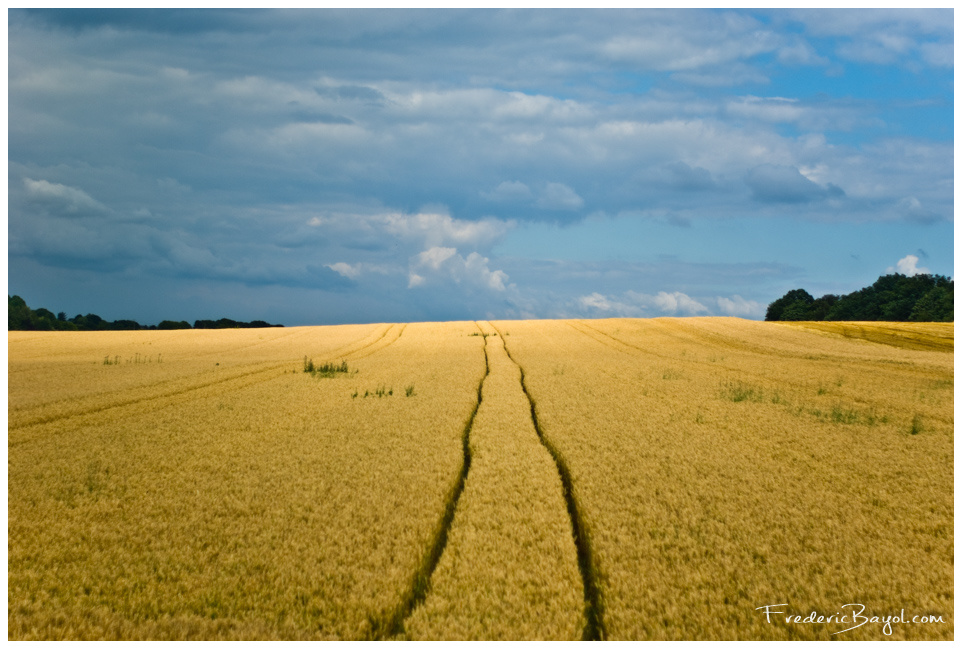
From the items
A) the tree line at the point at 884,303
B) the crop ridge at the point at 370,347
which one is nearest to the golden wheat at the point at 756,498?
the crop ridge at the point at 370,347

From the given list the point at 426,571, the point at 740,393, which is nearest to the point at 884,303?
the point at 740,393

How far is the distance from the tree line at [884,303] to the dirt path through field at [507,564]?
7082 cm

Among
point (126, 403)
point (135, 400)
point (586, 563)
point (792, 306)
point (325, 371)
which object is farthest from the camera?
point (792, 306)

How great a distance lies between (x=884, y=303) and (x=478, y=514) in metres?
87.7

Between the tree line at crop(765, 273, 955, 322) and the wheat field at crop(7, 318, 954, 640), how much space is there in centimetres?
6638

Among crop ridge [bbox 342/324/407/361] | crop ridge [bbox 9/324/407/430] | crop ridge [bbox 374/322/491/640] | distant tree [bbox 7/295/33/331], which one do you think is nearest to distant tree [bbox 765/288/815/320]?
crop ridge [bbox 342/324/407/361]

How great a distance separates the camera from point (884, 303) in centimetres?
7394

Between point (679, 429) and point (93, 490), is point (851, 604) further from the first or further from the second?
point (93, 490)

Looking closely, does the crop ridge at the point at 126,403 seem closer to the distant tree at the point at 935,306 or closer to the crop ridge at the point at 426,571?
the crop ridge at the point at 426,571

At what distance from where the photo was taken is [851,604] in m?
3.57

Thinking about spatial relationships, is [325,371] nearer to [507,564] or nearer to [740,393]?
[740,393]

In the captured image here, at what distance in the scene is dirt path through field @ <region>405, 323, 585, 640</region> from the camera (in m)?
3.31

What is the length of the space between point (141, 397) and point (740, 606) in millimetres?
10739
